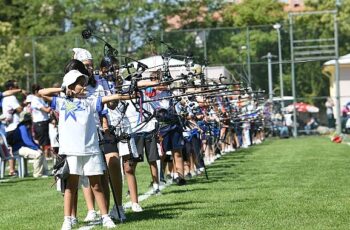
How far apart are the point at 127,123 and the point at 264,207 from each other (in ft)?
6.27

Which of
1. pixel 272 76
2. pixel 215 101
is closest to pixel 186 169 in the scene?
pixel 215 101

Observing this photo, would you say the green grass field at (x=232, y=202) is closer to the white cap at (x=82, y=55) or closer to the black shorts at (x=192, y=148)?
the black shorts at (x=192, y=148)

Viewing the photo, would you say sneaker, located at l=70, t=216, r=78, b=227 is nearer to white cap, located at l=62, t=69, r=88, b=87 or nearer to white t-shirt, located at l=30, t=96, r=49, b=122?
white cap, located at l=62, t=69, r=88, b=87

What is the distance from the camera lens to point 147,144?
45.8 feet

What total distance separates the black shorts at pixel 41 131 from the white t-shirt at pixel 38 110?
0.10 m

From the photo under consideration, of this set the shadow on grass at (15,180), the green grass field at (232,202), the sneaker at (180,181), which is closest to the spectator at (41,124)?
the shadow on grass at (15,180)

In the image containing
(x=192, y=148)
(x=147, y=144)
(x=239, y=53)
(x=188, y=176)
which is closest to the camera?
(x=147, y=144)

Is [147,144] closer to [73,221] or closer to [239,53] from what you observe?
[73,221]

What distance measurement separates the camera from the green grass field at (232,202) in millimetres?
10234

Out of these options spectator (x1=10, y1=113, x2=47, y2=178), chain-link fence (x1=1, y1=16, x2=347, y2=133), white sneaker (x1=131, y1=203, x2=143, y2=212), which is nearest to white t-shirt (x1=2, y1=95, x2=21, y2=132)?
spectator (x1=10, y1=113, x2=47, y2=178)

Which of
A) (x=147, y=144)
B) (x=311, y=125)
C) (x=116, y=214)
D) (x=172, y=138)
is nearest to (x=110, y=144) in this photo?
(x=116, y=214)

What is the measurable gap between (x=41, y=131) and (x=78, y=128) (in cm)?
1213

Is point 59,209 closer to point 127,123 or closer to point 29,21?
point 127,123

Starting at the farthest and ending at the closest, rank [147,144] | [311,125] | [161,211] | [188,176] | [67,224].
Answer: [311,125] → [188,176] → [147,144] → [161,211] → [67,224]
